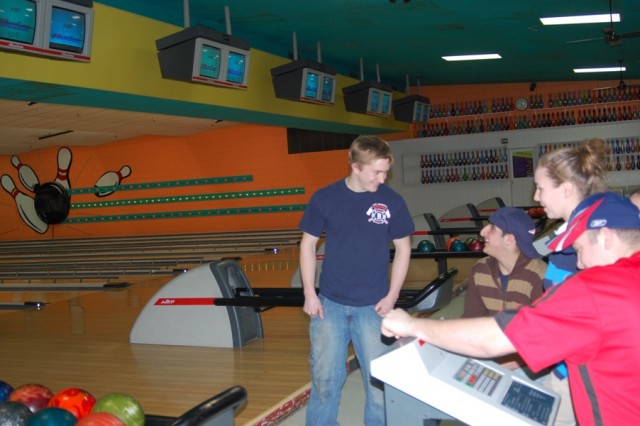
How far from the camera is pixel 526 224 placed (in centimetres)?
269

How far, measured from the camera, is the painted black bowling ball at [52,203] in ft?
54.4

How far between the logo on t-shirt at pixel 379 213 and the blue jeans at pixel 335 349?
37cm

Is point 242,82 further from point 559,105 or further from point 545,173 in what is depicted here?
point 559,105

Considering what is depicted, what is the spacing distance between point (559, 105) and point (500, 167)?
1478mm

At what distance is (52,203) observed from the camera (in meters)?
16.7

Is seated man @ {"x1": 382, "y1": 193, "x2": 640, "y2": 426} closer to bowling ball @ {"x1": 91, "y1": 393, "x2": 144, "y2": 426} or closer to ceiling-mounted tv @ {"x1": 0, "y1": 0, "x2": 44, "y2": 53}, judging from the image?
bowling ball @ {"x1": 91, "y1": 393, "x2": 144, "y2": 426}

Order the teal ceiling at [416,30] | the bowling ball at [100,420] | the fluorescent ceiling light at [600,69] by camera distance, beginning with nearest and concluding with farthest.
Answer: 1. the bowling ball at [100,420]
2. the teal ceiling at [416,30]
3. the fluorescent ceiling light at [600,69]

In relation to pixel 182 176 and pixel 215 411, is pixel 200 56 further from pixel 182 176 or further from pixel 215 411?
pixel 182 176

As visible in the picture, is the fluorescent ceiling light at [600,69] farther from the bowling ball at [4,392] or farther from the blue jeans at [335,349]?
the bowling ball at [4,392]

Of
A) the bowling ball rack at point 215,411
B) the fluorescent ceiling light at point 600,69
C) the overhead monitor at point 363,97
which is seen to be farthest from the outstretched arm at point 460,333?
the fluorescent ceiling light at point 600,69

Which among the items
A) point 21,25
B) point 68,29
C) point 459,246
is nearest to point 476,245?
point 459,246

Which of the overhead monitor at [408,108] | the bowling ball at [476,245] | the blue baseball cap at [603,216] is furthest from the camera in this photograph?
the overhead monitor at [408,108]

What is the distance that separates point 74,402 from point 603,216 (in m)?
1.65

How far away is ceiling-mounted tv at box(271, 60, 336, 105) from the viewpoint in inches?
277
